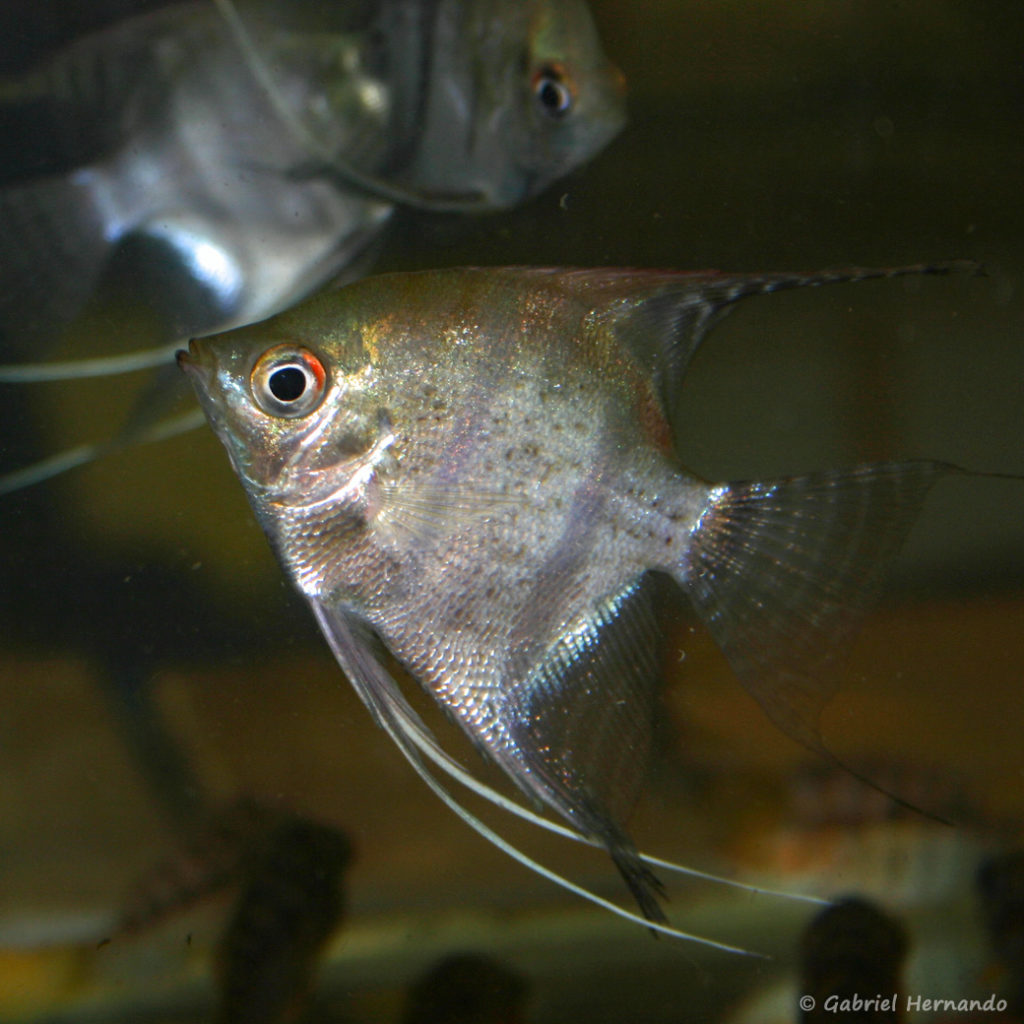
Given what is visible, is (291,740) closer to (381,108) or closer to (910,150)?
(381,108)

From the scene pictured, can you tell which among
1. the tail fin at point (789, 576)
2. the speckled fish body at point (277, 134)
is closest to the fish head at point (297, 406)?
the tail fin at point (789, 576)

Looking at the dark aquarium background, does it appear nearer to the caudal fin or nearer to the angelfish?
the caudal fin

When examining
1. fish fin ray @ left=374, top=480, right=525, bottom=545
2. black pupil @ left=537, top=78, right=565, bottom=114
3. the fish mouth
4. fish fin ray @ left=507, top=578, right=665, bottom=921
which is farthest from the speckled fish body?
fish fin ray @ left=507, top=578, right=665, bottom=921

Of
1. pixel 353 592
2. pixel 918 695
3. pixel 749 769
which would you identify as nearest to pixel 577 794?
pixel 353 592

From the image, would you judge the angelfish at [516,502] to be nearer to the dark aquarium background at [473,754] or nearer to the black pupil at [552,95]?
the dark aquarium background at [473,754]

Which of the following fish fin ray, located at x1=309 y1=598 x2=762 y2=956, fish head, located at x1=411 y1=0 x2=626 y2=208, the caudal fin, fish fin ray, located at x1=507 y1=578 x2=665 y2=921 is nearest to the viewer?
fish fin ray, located at x1=309 y1=598 x2=762 y2=956

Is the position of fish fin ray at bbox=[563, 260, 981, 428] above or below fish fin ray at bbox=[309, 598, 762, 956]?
above
